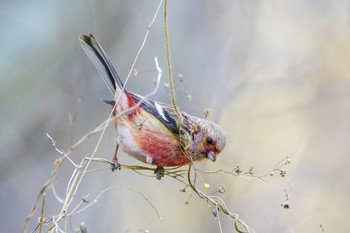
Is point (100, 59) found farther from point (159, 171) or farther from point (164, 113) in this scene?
point (159, 171)

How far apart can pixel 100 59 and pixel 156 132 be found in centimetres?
59

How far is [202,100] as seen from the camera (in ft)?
23.8

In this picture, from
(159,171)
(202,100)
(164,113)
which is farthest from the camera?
(202,100)

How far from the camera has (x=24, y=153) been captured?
7039 millimetres

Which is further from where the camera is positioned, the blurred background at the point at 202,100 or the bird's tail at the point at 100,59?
the blurred background at the point at 202,100

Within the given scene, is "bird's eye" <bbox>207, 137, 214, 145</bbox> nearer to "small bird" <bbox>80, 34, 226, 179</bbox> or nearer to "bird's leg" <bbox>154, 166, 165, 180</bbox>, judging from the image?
"small bird" <bbox>80, 34, 226, 179</bbox>

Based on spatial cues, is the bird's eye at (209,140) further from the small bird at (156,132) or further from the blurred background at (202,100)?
the blurred background at (202,100)

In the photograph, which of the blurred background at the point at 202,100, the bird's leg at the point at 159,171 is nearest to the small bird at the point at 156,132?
the bird's leg at the point at 159,171

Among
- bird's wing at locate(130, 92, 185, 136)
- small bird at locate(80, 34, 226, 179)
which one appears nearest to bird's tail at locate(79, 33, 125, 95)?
small bird at locate(80, 34, 226, 179)

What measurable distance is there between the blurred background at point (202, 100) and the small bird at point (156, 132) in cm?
254

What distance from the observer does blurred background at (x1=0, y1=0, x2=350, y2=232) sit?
23.1 ft

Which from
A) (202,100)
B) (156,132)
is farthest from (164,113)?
(202,100)

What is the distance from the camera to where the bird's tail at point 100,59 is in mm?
3787

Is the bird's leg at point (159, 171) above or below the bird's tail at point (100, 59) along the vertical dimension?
below
